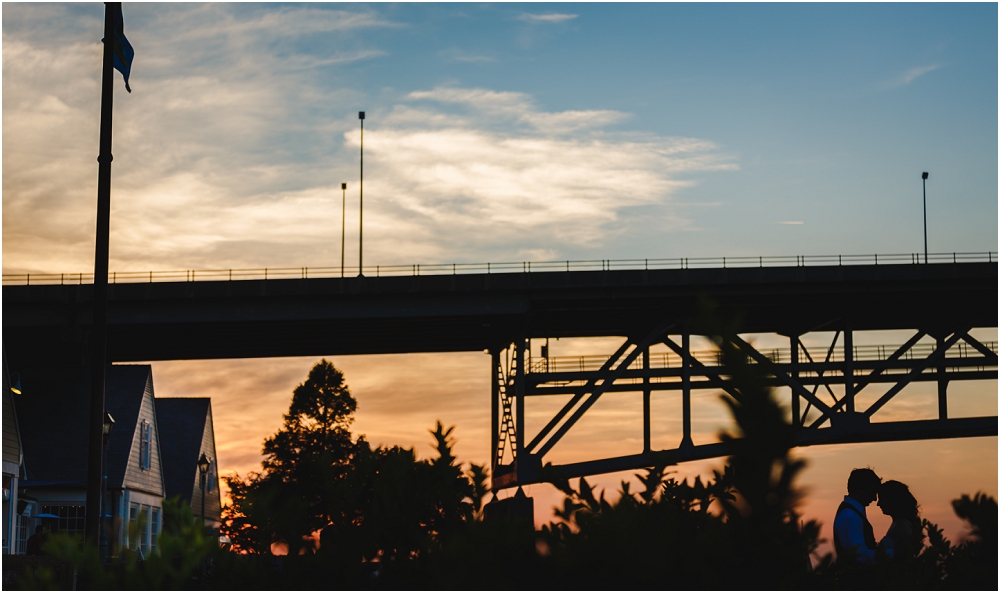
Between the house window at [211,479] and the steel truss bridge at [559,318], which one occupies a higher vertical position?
the steel truss bridge at [559,318]

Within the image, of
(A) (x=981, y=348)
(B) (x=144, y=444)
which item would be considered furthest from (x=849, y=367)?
(B) (x=144, y=444)

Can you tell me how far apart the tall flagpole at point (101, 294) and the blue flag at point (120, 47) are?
0.04 meters

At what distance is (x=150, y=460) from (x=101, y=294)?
98.1 feet

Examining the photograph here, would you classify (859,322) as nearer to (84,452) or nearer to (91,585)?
(84,452)

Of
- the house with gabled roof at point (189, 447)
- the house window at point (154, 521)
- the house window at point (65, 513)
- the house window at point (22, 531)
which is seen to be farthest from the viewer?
the house with gabled roof at point (189, 447)

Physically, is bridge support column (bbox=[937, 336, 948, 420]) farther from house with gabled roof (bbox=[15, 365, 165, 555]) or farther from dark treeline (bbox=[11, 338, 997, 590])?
dark treeline (bbox=[11, 338, 997, 590])

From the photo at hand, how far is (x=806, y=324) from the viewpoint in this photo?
44.1 meters

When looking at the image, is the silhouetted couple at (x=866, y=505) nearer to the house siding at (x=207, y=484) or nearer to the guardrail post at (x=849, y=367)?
the guardrail post at (x=849, y=367)

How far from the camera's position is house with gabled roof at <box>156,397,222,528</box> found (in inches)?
1971

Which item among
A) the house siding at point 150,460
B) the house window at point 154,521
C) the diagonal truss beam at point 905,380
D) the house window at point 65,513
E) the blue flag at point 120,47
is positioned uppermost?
the blue flag at point 120,47

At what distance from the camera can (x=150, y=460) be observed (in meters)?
43.2

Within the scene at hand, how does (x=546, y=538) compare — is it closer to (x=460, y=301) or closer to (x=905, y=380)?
(x=460, y=301)

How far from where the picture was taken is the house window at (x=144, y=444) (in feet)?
135

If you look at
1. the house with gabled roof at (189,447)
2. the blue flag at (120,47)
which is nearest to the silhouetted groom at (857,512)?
the blue flag at (120,47)
